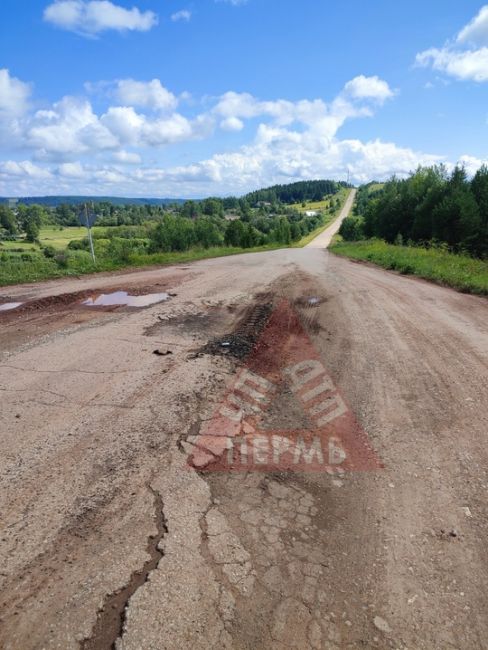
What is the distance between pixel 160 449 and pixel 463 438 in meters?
2.76

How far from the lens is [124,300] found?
8.91 metres

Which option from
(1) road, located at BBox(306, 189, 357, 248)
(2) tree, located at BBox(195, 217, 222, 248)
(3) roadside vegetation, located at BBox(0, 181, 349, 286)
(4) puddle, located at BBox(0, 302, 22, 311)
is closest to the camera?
(4) puddle, located at BBox(0, 302, 22, 311)

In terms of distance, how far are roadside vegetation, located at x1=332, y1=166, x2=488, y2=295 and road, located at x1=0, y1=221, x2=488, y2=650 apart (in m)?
8.23

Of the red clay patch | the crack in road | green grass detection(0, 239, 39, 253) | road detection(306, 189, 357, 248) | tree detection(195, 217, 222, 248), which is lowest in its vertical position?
green grass detection(0, 239, 39, 253)

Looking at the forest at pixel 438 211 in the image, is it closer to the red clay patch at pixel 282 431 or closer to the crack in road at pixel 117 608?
the red clay patch at pixel 282 431

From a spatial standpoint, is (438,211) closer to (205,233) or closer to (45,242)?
(205,233)

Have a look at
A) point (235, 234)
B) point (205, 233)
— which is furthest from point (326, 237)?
point (205, 233)

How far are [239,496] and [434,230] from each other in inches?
1416

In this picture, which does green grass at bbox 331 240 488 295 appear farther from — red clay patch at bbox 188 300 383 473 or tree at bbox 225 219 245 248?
tree at bbox 225 219 245 248

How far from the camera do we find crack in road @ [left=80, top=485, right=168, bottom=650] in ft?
6.19

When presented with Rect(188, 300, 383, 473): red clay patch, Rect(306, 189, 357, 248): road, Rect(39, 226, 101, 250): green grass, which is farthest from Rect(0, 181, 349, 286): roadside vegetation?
Rect(188, 300, 383, 473): red clay patch

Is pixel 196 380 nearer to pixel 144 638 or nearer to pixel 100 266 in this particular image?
pixel 144 638

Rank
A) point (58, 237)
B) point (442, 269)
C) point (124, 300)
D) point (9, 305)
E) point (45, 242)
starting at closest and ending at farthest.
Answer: point (9, 305), point (124, 300), point (442, 269), point (45, 242), point (58, 237)

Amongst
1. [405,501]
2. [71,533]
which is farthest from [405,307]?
[71,533]
